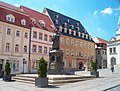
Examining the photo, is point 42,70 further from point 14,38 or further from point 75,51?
point 75,51

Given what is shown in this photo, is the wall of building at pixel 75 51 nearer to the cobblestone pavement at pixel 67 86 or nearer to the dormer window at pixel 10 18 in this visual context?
the dormer window at pixel 10 18

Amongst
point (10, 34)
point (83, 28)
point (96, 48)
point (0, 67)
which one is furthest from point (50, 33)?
point (96, 48)

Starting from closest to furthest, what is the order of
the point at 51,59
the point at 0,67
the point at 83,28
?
the point at 51,59 < the point at 0,67 < the point at 83,28

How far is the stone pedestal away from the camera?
68.2 feet

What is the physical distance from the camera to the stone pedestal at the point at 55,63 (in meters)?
20.8

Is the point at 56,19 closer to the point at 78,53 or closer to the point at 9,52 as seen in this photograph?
the point at 78,53

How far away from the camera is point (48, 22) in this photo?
46.5 m

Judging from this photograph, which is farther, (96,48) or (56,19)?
(96,48)

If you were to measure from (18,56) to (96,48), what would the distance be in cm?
3560

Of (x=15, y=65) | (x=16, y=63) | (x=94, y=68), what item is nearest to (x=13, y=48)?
(x=16, y=63)

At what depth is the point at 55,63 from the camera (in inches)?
827

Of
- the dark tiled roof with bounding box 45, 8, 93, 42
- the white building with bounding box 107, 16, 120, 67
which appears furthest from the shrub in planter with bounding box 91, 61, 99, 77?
the white building with bounding box 107, 16, 120, 67

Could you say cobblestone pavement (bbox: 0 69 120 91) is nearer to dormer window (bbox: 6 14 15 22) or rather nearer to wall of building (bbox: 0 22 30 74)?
wall of building (bbox: 0 22 30 74)

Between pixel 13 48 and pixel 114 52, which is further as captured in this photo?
pixel 114 52
